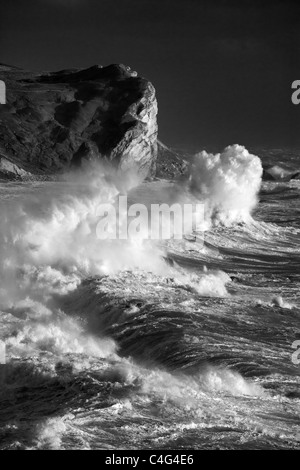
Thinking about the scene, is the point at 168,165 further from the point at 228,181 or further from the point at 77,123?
the point at 228,181

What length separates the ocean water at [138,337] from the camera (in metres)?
34.1

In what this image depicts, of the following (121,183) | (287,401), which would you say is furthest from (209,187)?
(287,401)


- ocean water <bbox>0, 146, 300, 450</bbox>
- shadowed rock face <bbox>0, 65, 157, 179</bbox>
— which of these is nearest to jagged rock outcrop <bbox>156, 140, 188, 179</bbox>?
shadowed rock face <bbox>0, 65, 157, 179</bbox>

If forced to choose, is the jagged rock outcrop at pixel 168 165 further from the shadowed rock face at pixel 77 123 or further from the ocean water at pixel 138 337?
the ocean water at pixel 138 337

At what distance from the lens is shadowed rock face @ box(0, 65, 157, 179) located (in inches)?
6358

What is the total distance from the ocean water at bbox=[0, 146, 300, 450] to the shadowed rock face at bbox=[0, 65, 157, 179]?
77687 mm

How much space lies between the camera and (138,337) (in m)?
46.8

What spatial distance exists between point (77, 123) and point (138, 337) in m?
126

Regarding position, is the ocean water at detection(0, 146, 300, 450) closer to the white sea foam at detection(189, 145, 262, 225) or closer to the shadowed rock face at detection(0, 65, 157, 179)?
the white sea foam at detection(189, 145, 262, 225)

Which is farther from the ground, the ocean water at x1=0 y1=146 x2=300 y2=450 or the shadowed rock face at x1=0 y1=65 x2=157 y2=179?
the shadowed rock face at x1=0 y1=65 x2=157 y2=179

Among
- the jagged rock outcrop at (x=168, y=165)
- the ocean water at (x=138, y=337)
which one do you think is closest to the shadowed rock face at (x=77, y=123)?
the jagged rock outcrop at (x=168, y=165)

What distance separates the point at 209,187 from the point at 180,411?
71409 millimetres

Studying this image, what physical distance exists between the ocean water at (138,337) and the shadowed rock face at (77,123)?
77687 millimetres

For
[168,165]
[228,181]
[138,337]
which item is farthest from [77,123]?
[138,337]
